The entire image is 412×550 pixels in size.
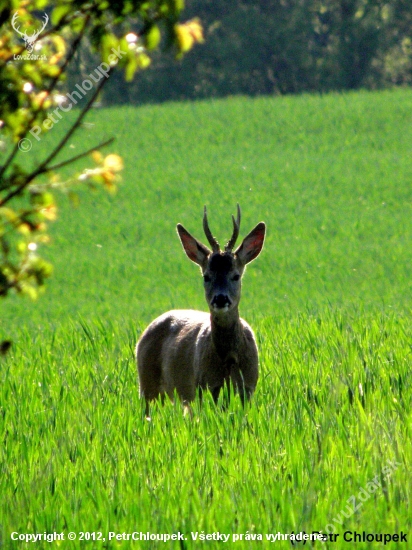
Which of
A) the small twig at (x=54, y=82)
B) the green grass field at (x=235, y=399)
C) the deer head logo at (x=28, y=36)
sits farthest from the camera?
the green grass field at (x=235, y=399)

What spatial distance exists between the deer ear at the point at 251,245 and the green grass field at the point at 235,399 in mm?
1048

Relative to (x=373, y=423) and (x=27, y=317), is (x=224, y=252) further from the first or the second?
(x=27, y=317)

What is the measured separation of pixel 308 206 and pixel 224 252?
49.5 ft

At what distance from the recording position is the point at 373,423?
6383mm

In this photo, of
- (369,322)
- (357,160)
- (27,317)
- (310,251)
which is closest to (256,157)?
(357,160)

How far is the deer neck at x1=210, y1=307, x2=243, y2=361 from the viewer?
7555 mm

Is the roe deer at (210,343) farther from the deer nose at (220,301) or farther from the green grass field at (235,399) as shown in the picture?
the green grass field at (235,399)

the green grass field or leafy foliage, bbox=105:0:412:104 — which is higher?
leafy foliage, bbox=105:0:412:104

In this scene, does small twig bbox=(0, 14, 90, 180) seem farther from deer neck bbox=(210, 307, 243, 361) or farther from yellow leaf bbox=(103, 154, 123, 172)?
deer neck bbox=(210, 307, 243, 361)

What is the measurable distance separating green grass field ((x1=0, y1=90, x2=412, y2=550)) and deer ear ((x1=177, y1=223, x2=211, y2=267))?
1168mm

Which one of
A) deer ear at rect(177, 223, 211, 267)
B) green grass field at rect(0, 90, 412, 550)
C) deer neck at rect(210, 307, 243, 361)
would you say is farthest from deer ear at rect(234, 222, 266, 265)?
green grass field at rect(0, 90, 412, 550)

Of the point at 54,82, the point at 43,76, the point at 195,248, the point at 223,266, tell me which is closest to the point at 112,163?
the point at 54,82

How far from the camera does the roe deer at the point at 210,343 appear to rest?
7.54 m

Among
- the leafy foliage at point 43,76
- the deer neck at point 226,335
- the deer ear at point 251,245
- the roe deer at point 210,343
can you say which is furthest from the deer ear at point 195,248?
the leafy foliage at point 43,76
